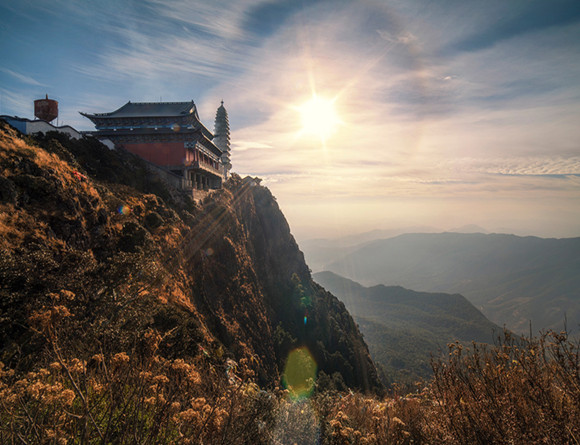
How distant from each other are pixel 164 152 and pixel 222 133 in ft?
106

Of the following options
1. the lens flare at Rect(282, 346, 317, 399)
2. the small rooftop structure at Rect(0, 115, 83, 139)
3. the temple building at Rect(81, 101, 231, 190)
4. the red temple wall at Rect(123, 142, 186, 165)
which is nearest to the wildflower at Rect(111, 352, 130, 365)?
the small rooftop structure at Rect(0, 115, 83, 139)

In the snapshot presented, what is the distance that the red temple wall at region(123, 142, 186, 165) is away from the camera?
1105 inches

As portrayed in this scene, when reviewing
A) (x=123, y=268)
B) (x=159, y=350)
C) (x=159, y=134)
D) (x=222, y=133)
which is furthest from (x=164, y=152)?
(x=222, y=133)

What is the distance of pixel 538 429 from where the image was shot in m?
3.81

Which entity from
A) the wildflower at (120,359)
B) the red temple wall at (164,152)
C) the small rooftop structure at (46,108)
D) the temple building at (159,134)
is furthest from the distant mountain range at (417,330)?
the small rooftop structure at (46,108)

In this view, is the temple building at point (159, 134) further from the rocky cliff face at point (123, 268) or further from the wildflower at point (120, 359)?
the wildflower at point (120, 359)

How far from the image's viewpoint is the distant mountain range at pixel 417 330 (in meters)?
97.2

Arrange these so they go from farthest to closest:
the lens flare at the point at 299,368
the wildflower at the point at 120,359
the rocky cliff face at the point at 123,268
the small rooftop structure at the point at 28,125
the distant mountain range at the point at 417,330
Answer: the distant mountain range at the point at 417,330 → the lens flare at the point at 299,368 → the small rooftop structure at the point at 28,125 → the rocky cliff face at the point at 123,268 → the wildflower at the point at 120,359

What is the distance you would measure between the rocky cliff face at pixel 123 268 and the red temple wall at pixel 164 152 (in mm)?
3407

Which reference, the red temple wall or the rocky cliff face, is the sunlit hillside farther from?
the red temple wall

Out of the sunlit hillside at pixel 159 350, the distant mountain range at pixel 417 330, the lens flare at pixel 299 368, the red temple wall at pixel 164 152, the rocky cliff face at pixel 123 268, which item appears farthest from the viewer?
the distant mountain range at pixel 417 330

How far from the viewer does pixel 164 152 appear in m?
28.2

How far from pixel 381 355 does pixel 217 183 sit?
97.4 metres

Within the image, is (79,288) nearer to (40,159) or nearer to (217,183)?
(40,159)
